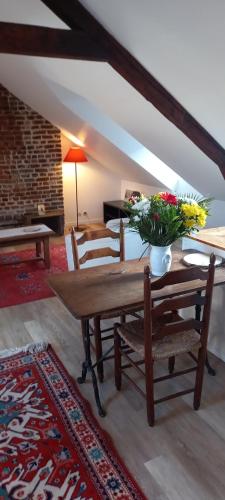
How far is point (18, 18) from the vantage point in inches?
116

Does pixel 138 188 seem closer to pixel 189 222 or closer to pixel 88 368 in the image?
pixel 189 222

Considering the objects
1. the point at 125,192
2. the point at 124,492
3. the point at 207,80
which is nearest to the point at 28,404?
the point at 124,492

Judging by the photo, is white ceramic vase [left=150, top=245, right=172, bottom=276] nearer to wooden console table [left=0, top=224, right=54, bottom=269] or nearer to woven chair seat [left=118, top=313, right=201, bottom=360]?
woven chair seat [left=118, top=313, right=201, bottom=360]

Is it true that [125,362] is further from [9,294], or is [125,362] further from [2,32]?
[2,32]

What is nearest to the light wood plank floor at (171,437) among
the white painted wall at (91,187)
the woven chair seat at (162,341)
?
the woven chair seat at (162,341)

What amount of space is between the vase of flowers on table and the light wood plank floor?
0.89 meters

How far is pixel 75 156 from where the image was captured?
18.6 feet

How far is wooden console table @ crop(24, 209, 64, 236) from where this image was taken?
5.85 metres

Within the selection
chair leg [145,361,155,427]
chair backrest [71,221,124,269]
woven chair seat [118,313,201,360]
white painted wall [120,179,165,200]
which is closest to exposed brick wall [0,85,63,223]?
white painted wall [120,179,165,200]

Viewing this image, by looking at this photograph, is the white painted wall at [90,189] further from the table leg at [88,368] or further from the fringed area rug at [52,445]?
the table leg at [88,368]

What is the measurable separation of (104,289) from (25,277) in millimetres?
2347

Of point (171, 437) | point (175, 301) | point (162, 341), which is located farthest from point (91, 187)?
point (171, 437)

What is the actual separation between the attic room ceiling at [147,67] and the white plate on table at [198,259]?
3.17 ft

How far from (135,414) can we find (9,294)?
6.89 feet
